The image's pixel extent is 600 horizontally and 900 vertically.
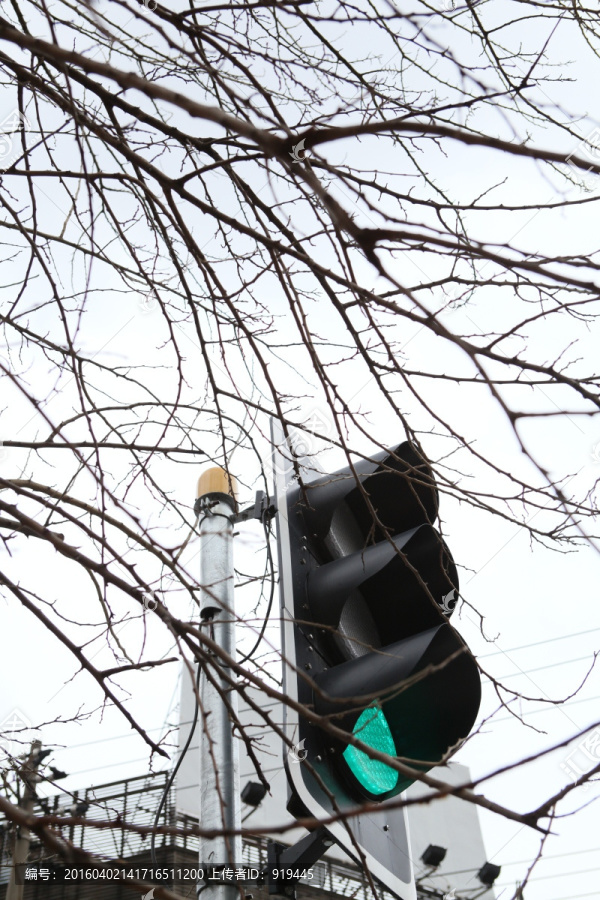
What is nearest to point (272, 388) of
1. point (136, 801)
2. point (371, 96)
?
point (371, 96)

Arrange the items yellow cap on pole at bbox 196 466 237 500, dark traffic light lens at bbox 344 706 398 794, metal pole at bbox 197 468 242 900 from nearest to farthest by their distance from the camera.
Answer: metal pole at bbox 197 468 242 900
dark traffic light lens at bbox 344 706 398 794
yellow cap on pole at bbox 196 466 237 500

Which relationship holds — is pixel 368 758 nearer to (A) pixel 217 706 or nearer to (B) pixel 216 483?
(A) pixel 217 706

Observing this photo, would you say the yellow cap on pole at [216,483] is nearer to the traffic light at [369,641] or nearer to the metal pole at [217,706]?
the metal pole at [217,706]

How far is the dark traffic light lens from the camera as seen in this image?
5.55 feet

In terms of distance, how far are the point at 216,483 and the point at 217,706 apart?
59 centimetres

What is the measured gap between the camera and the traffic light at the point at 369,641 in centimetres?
161

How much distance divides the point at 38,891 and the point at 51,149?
11.3 meters

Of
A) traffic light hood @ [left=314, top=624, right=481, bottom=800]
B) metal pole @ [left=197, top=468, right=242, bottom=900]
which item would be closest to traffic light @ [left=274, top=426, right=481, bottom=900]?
traffic light hood @ [left=314, top=624, right=481, bottom=800]

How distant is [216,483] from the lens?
2195 millimetres

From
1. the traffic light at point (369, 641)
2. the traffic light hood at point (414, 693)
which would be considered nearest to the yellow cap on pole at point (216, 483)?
the traffic light at point (369, 641)

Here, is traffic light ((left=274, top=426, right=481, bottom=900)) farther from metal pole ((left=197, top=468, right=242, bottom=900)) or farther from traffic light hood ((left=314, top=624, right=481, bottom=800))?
metal pole ((left=197, top=468, right=242, bottom=900))

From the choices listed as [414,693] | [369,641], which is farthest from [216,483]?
[414,693]

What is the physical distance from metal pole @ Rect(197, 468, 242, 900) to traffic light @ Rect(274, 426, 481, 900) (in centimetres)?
16

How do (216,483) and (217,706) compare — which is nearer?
(217,706)
